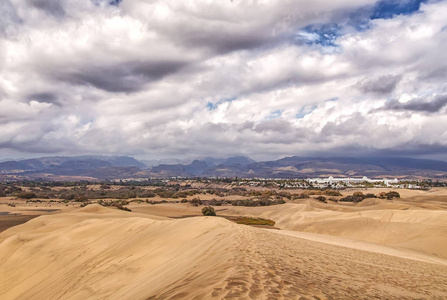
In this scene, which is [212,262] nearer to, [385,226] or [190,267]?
[190,267]

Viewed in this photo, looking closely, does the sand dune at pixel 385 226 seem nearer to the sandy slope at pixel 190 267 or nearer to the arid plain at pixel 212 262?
the arid plain at pixel 212 262

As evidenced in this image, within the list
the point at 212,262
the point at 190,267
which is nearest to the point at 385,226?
the point at 212,262

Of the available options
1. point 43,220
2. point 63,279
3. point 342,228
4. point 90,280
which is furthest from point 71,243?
point 342,228

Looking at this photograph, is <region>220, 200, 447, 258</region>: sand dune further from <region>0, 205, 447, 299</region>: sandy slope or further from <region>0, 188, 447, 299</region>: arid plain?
<region>0, 205, 447, 299</region>: sandy slope

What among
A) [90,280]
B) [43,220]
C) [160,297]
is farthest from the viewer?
[43,220]

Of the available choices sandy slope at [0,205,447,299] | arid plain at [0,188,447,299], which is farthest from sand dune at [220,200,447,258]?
sandy slope at [0,205,447,299]

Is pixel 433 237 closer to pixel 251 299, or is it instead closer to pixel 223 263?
pixel 223 263

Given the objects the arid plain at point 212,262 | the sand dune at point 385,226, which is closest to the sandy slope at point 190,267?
the arid plain at point 212,262
